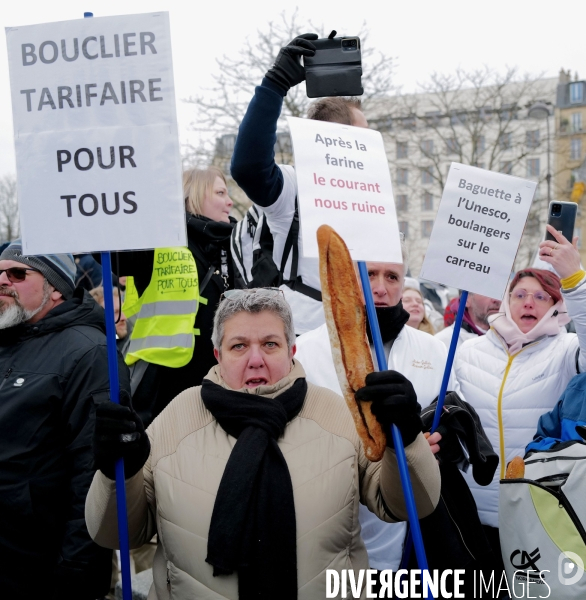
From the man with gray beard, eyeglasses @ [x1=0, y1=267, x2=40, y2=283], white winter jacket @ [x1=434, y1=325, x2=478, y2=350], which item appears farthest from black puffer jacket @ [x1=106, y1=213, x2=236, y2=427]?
white winter jacket @ [x1=434, y1=325, x2=478, y2=350]

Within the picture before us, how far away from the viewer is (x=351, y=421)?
273cm

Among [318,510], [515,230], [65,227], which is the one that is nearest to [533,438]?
[515,230]

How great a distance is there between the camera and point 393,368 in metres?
3.18

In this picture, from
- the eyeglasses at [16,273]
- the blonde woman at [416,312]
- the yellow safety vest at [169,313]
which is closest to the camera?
the eyeglasses at [16,273]

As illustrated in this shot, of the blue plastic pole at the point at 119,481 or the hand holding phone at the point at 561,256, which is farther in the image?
the hand holding phone at the point at 561,256

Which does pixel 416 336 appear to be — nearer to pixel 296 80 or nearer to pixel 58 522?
pixel 296 80

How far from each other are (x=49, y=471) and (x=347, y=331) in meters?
1.46

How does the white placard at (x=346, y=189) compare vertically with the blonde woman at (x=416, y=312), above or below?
above

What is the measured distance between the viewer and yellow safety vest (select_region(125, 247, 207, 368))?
3980 millimetres

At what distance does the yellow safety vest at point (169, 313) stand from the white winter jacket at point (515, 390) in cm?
139

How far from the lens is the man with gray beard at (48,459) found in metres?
3.06

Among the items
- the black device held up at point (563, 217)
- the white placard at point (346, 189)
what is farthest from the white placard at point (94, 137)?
the black device held up at point (563, 217)

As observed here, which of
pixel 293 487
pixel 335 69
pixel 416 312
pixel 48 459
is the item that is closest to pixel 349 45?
pixel 335 69

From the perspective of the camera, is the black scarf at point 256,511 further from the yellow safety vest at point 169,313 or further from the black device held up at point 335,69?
the yellow safety vest at point 169,313
